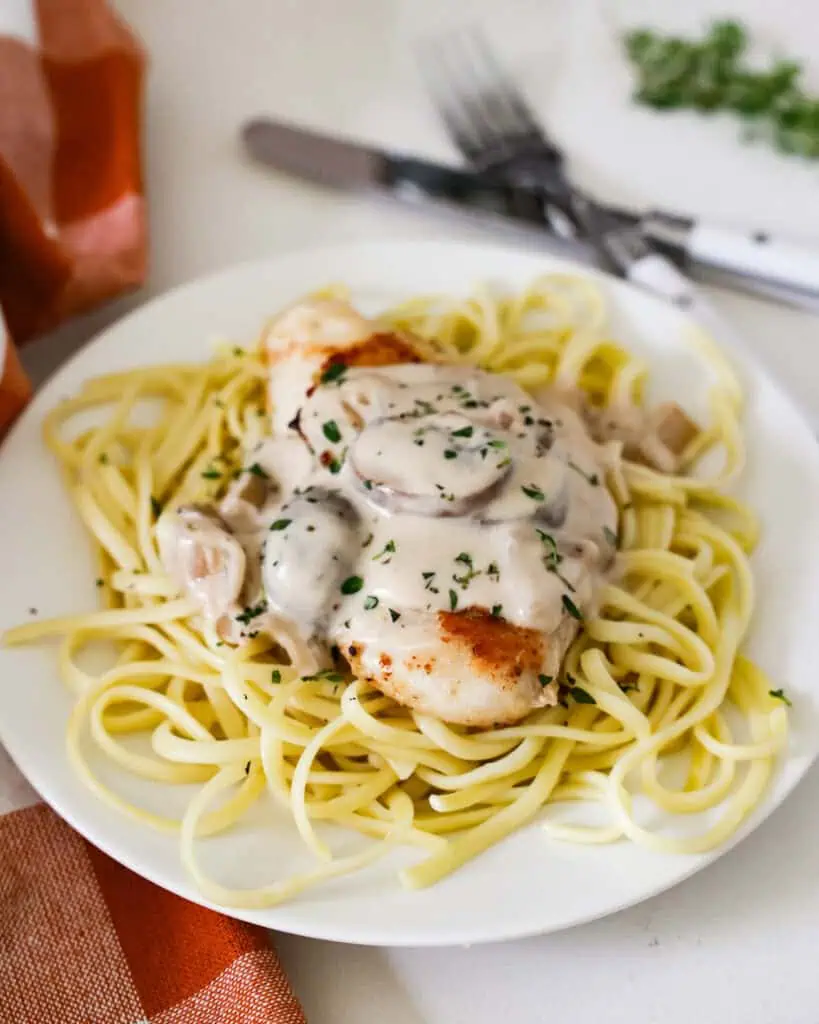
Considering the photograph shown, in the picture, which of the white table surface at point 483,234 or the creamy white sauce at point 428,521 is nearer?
the white table surface at point 483,234

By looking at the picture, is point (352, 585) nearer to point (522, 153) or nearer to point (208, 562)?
point (208, 562)

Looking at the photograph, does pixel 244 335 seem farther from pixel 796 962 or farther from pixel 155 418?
pixel 796 962

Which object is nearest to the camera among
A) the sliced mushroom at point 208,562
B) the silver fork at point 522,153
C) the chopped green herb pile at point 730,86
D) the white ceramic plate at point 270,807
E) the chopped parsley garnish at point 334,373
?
the white ceramic plate at point 270,807

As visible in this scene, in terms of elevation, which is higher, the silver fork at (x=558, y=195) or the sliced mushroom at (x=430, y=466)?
the silver fork at (x=558, y=195)

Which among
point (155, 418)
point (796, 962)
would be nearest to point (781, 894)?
point (796, 962)

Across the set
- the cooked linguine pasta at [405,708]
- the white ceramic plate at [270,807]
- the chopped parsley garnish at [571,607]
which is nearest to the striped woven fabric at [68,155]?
the white ceramic plate at [270,807]

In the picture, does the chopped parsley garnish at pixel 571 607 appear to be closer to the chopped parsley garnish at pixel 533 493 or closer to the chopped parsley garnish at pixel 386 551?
the chopped parsley garnish at pixel 533 493

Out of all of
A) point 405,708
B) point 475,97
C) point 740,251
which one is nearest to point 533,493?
point 405,708
